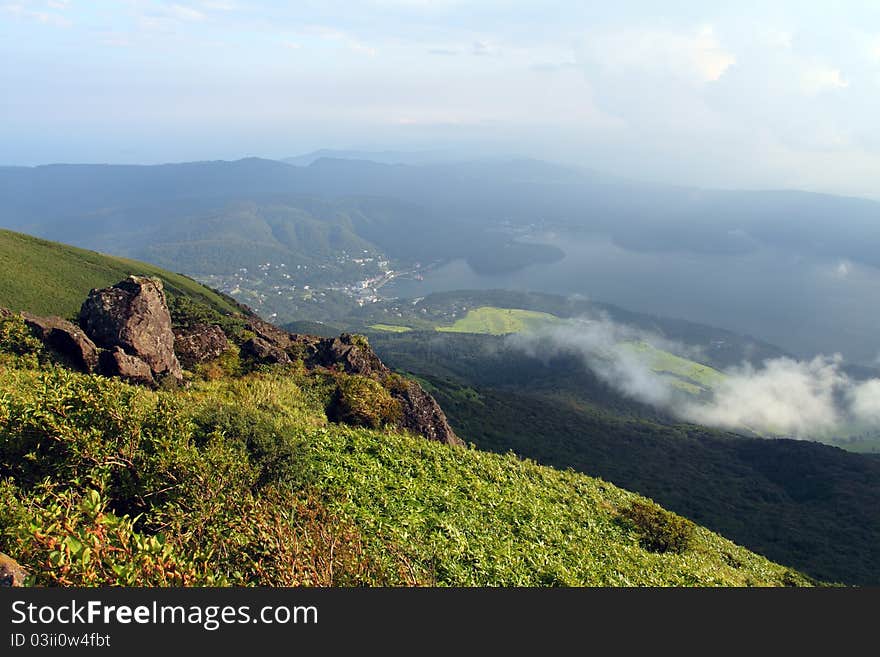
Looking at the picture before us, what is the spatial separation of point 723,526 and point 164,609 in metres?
64.7

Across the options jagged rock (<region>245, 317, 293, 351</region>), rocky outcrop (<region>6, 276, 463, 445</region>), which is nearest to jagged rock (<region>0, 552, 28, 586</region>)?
rocky outcrop (<region>6, 276, 463, 445</region>)

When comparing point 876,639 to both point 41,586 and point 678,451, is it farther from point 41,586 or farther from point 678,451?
point 678,451

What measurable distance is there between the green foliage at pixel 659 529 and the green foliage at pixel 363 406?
12.6 meters

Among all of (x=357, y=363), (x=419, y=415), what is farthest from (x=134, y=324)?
(x=419, y=415)

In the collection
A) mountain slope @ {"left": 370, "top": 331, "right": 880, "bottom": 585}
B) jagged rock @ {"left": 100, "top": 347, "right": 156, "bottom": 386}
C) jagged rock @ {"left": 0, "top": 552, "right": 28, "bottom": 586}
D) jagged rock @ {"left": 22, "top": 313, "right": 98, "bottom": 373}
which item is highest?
jagged rock @ {"left": 0, "top": 552, "right": 28, "bottom": 586}

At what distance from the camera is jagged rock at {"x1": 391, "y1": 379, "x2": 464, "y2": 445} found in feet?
93.9

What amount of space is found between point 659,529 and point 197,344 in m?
29.2

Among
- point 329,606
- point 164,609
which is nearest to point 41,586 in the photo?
point 164,609

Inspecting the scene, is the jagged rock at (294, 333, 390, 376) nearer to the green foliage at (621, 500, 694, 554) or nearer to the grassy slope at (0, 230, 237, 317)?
the green foliage at (621, 500, 694, 554)

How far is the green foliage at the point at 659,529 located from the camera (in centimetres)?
2073

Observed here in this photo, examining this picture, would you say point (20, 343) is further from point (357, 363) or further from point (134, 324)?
point (357, 363)

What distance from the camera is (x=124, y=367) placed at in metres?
25.4

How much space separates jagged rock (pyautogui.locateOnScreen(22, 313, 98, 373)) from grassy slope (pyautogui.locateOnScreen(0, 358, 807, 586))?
199 inches

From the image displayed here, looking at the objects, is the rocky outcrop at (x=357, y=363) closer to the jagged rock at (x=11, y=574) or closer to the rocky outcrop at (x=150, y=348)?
the rocky outcrop at (x=150, y=348)
